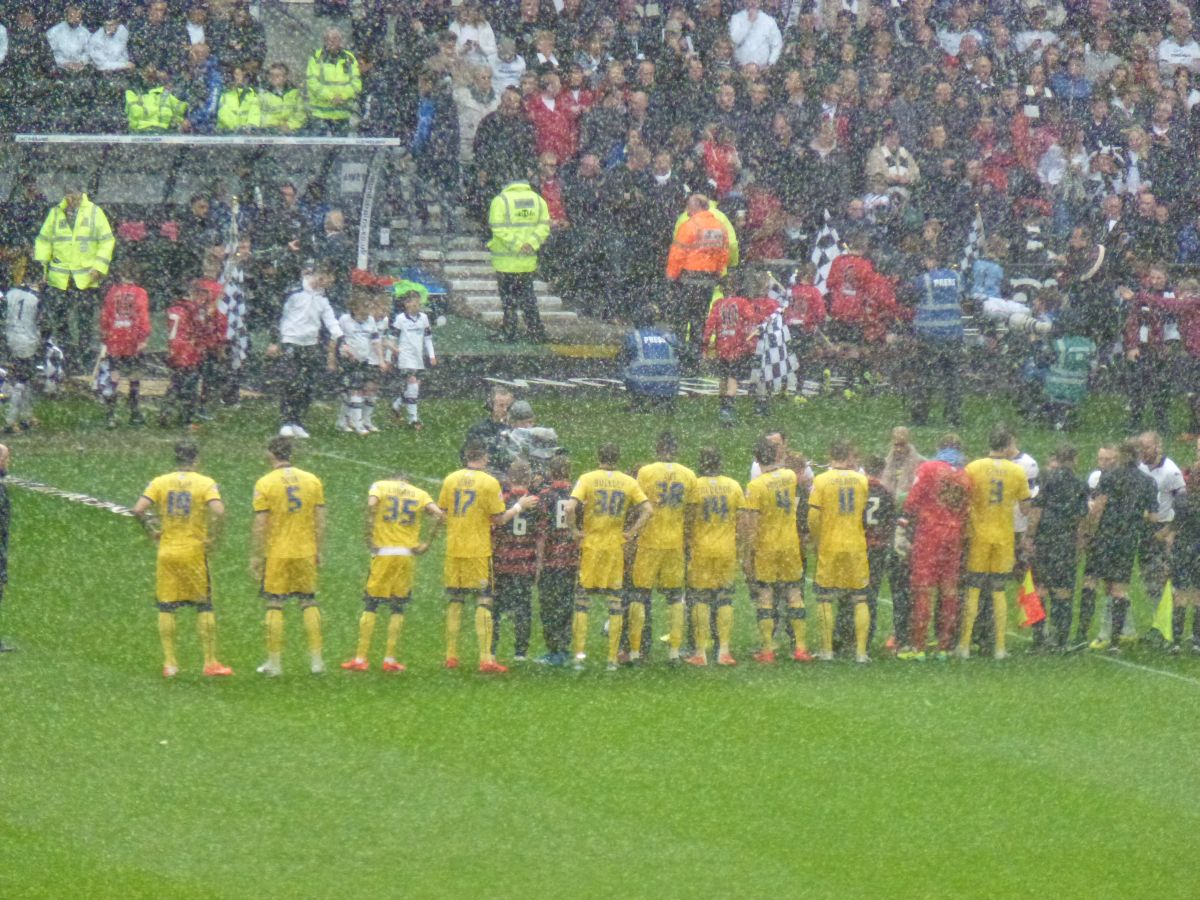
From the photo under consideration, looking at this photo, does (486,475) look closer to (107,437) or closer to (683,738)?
(683,738)

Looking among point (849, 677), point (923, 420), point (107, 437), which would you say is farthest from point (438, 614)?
point (923, 420)

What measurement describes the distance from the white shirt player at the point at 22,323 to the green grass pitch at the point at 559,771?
4612 millimetres

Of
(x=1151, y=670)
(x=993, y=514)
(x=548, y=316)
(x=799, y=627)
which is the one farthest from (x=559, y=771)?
(x=548, y=316)

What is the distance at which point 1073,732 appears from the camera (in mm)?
15352

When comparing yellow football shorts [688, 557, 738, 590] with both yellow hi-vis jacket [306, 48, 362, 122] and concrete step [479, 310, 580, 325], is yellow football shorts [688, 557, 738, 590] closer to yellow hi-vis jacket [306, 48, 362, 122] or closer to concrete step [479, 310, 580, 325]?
concrete step [479, 310, 580, 325]

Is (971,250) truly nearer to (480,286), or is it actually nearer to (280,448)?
(480,286)

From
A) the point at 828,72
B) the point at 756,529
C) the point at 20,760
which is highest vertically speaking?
the point at 828,72

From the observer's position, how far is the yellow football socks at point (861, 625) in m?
17.0

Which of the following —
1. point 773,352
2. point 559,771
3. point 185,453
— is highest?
point 773,352

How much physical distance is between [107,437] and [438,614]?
6.77 metres

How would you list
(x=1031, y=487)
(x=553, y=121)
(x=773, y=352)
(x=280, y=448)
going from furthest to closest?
1. (x=553, y=121)
2. (x=773, y=352)
3. (x=1031, y=487)
4. (x=280, y=448)

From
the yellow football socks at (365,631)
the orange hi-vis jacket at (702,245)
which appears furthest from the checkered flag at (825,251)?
the yellow football socks at (365,631)

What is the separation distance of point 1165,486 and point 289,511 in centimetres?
758

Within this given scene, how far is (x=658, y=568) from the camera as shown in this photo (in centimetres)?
1659
